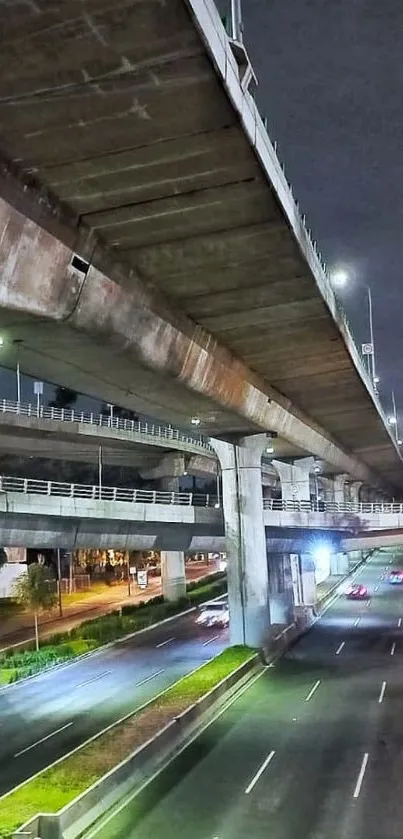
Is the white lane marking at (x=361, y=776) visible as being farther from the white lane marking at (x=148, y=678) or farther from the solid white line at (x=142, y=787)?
the white lane marking at (x=148, y=678)

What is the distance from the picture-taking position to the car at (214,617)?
2035 inches

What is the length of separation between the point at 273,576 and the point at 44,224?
138ft

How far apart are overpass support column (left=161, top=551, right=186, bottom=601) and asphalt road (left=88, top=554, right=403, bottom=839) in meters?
32.4

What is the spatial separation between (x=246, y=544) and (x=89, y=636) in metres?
13.9

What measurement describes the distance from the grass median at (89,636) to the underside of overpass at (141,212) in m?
18.1

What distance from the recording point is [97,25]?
8398mm

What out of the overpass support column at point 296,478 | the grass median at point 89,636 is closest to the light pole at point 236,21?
the grass median at point 89,636

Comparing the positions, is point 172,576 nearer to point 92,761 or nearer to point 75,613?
point 75,613

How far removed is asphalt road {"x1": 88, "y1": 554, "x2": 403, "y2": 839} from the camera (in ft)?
51.2

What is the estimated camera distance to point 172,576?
6562 cm

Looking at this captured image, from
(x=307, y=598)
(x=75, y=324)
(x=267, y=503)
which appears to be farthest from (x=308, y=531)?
(x=75, y=324)

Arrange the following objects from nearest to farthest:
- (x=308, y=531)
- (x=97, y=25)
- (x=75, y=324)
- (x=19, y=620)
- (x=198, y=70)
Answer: (x=97, y=25)
(x=198, y=70)
(x=75, y=324)
(x=308, y=531)
(x=19, y=620)

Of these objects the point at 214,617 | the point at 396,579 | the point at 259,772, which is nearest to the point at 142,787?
the point at 259,772

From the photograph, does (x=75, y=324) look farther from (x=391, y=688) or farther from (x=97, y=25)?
(x=391, y=688)
